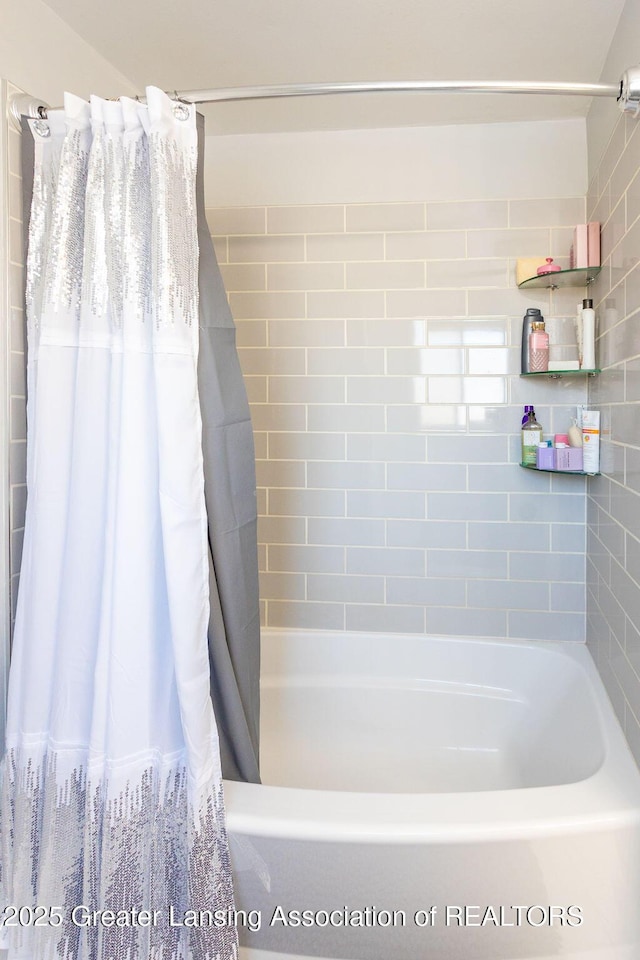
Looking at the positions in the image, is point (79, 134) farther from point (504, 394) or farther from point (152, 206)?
point (504, 394)

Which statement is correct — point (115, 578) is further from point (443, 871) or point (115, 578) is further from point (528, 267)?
point (528, 267)

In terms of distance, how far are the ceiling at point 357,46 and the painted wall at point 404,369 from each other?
201 mm

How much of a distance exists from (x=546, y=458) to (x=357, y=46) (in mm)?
1427

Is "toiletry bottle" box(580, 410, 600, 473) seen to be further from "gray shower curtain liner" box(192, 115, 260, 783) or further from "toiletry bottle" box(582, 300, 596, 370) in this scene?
"gray shower curtain liner" box(192, 115, 260, 783)

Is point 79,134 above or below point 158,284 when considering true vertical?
above

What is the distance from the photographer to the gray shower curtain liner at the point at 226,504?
4.89ft

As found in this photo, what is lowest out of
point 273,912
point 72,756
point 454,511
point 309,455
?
point 273,912

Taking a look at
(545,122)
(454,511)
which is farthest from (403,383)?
(545,122)

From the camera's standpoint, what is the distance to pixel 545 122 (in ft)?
7.71

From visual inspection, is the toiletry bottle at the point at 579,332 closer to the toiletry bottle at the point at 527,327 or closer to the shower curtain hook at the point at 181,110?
the toiletry bottle at the point at 527,327

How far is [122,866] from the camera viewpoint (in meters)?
1.37

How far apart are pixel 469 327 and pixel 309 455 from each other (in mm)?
772

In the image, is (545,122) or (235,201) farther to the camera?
(235,201)

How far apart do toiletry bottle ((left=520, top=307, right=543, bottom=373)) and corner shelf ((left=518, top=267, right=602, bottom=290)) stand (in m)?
0.09
